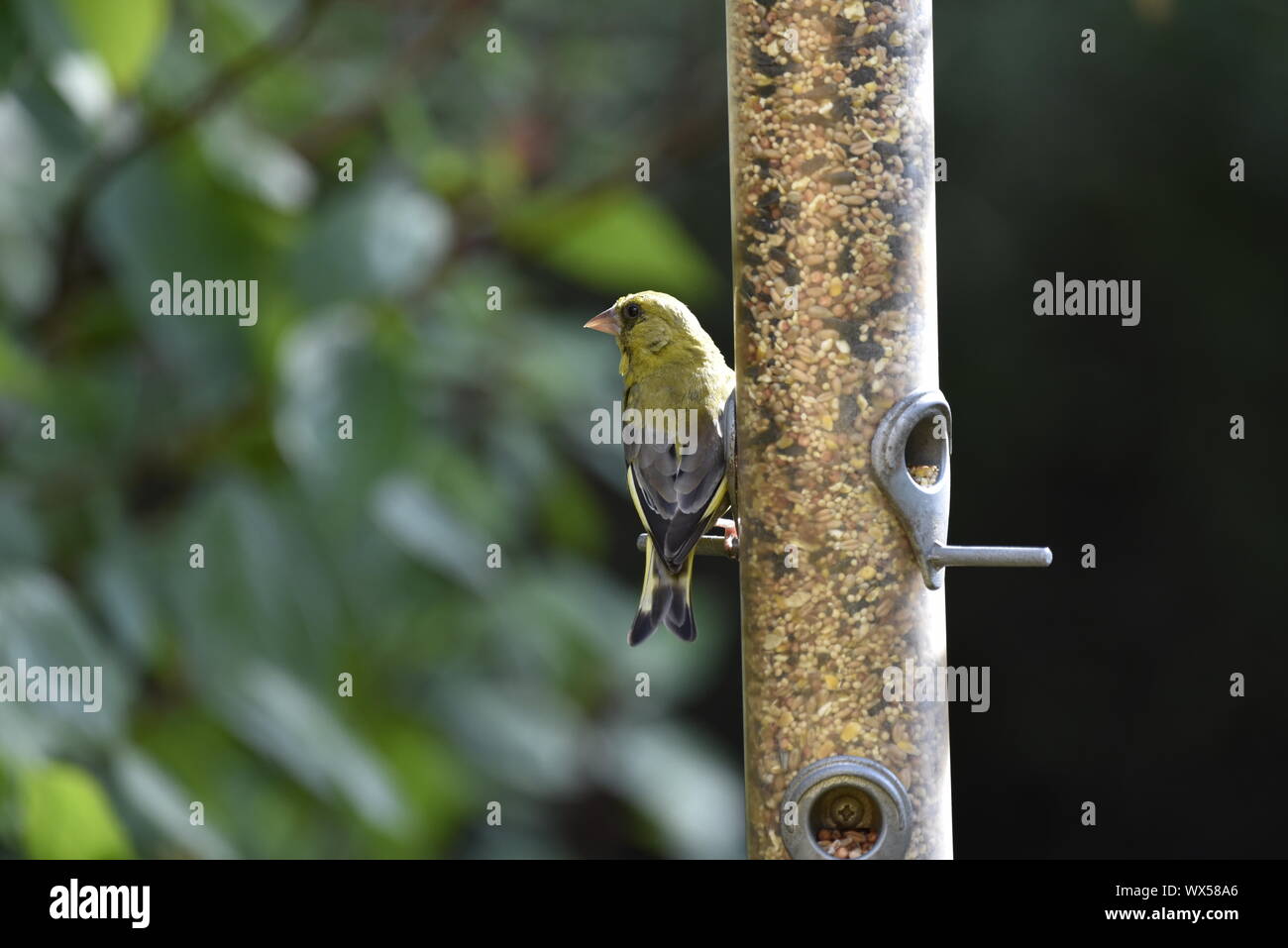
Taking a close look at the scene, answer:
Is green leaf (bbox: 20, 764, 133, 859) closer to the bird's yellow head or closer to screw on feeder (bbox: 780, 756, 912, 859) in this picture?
screw on feeder (bbox: 780, 756, 912, 859)

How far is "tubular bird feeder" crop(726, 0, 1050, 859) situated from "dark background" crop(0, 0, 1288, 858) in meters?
1.03

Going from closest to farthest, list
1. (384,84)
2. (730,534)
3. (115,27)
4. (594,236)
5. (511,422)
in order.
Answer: (115,27) < (730,534) < (384,84) < (594,236) < (511,422)

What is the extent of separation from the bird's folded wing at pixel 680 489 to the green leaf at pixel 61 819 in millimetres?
1146

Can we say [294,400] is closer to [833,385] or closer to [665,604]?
[665,604]

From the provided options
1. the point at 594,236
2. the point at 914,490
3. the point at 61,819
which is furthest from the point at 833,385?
the point at 594,236

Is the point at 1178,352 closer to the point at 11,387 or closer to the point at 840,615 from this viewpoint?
the point at 840,615

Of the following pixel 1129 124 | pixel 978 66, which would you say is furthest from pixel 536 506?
pixel 1129 124

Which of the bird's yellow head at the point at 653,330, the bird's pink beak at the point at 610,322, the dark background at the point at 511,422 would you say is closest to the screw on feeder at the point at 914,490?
the bird's yellow head at the point at 653,330

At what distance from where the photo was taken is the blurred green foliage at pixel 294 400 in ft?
11.3

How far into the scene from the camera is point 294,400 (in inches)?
151

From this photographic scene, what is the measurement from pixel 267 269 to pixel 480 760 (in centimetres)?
200

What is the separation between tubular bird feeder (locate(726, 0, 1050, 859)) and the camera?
2938 mm

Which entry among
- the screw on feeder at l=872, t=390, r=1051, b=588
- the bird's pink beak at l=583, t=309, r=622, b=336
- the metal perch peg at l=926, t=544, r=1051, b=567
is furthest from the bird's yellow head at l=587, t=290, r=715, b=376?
the metal perch peg at l=926, t=544, r=1051, b=567

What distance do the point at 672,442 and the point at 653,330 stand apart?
0.38 m
